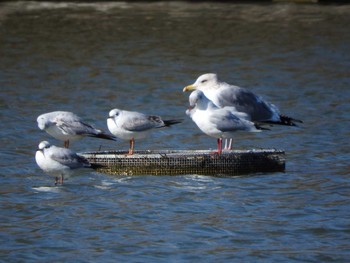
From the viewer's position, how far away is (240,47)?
2630cm

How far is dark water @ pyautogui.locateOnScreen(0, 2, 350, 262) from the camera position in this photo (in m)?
10.8

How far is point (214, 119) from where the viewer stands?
511 inches

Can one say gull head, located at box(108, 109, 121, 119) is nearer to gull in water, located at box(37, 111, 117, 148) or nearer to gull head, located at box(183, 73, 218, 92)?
gull in water, located at box(37, 111, 117, 148)

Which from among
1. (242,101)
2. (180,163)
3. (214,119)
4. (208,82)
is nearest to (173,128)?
(208,82)

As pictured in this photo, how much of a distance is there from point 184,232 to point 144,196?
5.26 ft

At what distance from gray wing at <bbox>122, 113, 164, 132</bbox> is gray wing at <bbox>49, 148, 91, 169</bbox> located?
836 millimetres

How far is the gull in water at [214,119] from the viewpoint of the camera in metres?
13.0

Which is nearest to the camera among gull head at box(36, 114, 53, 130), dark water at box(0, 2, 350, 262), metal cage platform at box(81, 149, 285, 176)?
dark water at box(0, 2, 350, 262)

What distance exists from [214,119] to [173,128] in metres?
4.60

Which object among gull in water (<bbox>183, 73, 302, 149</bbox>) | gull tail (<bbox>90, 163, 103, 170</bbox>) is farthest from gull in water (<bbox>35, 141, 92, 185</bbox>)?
gull in water (<bbox>183, 73, 302, 149</bbox>)

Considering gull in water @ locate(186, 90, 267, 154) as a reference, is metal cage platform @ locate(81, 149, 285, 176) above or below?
below

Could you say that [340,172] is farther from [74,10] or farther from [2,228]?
[74,10]

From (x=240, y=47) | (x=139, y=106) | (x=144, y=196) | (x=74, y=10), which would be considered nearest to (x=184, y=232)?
(x=144, y=196)

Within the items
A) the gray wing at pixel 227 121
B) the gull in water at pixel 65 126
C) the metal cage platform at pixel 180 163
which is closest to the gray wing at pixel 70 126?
the gull in water at pixel 65 126
